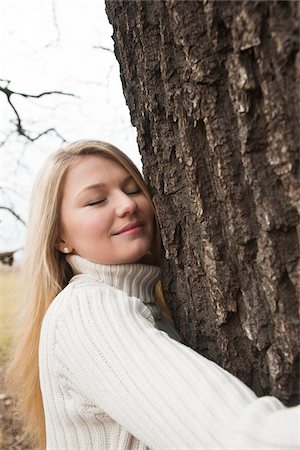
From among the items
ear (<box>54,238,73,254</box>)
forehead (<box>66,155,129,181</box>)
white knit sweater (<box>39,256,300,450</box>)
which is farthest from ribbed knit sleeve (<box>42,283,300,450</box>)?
forehead (<box>66,155,129,181</box>)

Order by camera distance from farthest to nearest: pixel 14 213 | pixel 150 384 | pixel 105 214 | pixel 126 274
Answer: pixel 14 213, pixel 126 274, pixel 105 214, pixel 150 384

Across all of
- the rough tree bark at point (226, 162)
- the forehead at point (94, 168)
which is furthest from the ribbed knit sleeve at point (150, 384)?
the forehead at point (94, 168)

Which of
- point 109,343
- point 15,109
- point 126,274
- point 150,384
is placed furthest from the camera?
point 15,109

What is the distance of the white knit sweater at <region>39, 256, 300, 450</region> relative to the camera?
4.06ft

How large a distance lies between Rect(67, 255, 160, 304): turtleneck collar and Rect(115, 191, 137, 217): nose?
0.18 m

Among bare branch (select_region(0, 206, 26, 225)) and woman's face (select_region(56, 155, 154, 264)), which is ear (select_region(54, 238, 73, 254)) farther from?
bare branch (select_region(0, 206, 26, 225))

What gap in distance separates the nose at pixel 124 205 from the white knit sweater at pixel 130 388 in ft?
0.61

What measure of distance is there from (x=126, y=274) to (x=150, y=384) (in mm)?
550

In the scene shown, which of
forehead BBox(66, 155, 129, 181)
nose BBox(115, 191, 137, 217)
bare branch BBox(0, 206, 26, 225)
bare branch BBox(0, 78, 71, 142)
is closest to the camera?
nose BBox(115, 191, 137, 217)

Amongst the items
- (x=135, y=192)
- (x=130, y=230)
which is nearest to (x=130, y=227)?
(x=130, y=230)

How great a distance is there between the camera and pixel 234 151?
140 centimetres

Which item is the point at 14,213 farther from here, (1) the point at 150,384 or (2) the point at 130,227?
(1) the point at 150,384

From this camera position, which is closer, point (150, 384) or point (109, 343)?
point (150, 384)

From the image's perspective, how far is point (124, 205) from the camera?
174 centimetres
